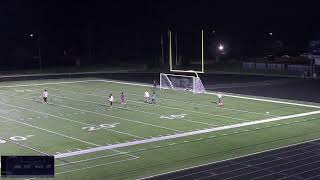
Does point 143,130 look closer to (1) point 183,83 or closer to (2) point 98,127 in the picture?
(2) point 98,127

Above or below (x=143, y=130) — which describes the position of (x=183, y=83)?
above

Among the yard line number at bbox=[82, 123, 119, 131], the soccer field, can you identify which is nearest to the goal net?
the soccer field

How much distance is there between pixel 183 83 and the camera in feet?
159

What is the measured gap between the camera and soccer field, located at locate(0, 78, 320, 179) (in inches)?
856

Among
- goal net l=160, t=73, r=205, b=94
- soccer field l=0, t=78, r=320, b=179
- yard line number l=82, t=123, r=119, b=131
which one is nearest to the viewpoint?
soccer field l=0, t=78, r=320, b=179

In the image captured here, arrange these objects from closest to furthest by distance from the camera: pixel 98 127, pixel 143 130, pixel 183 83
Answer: pixel 143 130
pixel 98 127
pixel 183 83

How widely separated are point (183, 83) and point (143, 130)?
20374 mm

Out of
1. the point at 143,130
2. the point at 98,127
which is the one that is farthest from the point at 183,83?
the point at 143,130

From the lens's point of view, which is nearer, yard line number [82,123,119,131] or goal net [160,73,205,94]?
yard line number [82,123,119,131]

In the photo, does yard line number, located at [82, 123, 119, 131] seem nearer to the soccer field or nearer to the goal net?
the soccer field

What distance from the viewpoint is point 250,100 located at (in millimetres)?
40438

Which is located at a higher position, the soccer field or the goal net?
the goal net

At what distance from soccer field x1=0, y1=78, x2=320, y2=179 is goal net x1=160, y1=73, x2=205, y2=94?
5.82 ft

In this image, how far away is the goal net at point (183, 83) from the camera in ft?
150
